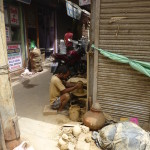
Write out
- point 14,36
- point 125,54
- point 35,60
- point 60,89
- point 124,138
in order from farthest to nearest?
point 35,60, point 14,36, point 60,89, point 125,54, point 124,138

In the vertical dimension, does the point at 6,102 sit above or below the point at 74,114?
above

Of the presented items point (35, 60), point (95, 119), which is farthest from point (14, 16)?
point (95, 119)

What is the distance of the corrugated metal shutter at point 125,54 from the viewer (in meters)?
2.94

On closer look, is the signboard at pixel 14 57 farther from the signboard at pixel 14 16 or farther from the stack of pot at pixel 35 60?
the signboard at pixel 14 16

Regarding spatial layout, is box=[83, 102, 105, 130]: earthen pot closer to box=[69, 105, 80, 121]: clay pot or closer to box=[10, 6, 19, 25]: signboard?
box=[69, 105, 80, 121]: clay pot

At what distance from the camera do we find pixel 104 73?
3.41 metres

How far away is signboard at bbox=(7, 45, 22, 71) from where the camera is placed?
23.8 ft

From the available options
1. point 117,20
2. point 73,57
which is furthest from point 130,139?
point 73,57

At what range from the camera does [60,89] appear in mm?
4230

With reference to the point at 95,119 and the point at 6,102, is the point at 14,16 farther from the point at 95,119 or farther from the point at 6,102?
the point at 95,119

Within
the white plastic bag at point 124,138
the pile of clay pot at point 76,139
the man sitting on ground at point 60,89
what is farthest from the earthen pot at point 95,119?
the man sitting on ground at point 60,89

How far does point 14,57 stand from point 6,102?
5.74 meters

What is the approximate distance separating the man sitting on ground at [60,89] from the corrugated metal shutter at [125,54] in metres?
1.07

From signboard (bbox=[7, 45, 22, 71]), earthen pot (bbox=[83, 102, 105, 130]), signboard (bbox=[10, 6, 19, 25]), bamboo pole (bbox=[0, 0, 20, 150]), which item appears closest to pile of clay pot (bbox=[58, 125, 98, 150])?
earthen pot (bbox=[83, 102, 105, 130])
